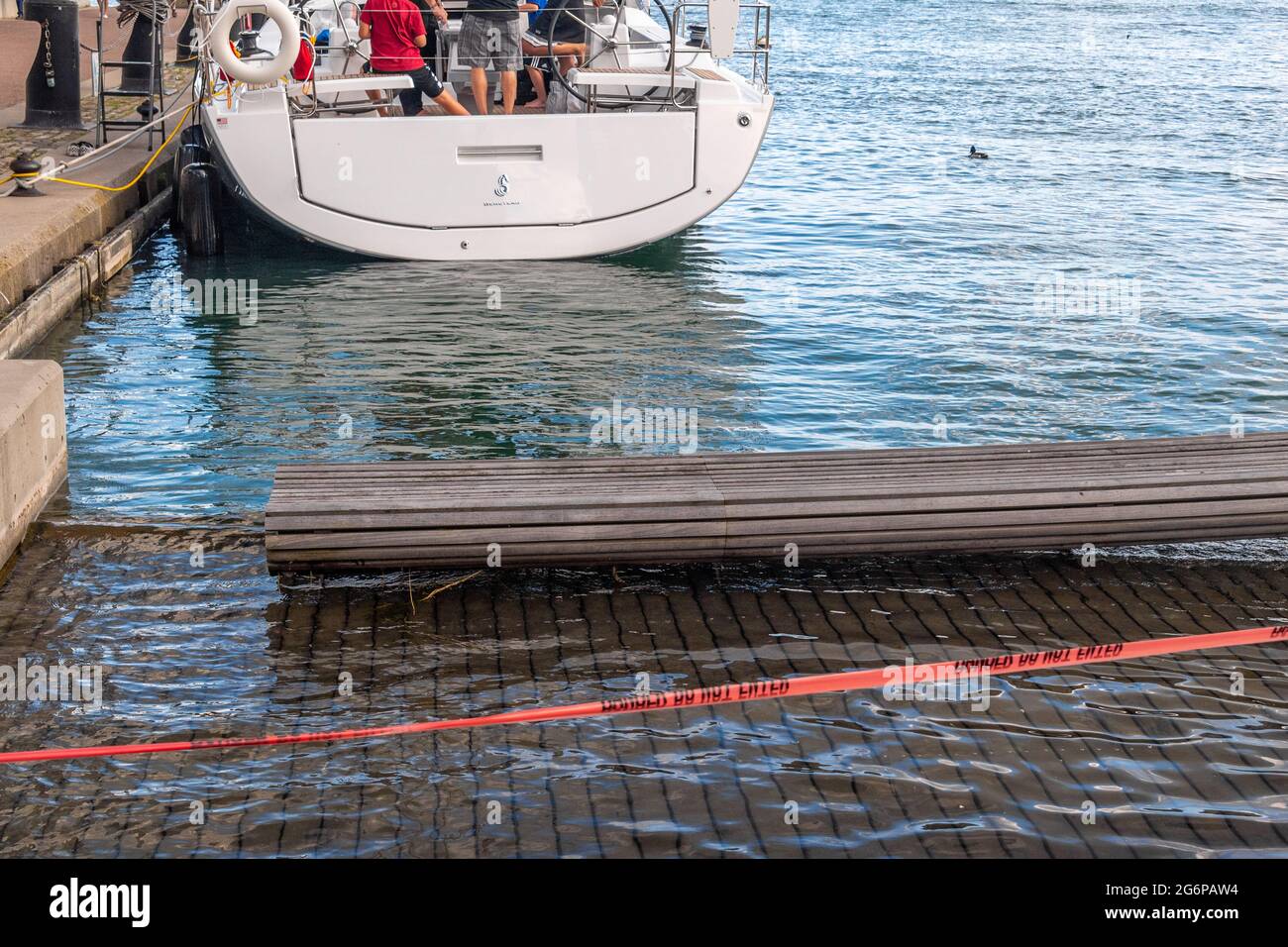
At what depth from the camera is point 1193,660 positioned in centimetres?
518

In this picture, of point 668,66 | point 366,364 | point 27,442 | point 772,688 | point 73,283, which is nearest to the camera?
point 772,688

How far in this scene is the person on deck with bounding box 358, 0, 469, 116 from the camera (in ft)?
37.6

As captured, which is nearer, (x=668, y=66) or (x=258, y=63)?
(x=258, y=63)

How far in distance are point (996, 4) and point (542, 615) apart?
59914 mm

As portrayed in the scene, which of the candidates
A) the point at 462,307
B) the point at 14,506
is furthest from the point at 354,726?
the point at 462,307

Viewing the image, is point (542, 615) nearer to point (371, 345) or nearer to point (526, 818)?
point (526, 818)

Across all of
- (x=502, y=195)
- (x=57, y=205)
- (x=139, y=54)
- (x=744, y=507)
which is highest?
(x=139, y=54)

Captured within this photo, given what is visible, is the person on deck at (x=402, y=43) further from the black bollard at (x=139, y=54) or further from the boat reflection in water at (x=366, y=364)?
the black bollard at (x=139, y=54)

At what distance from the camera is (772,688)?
16.0 feet

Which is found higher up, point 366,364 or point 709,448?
point 366,364

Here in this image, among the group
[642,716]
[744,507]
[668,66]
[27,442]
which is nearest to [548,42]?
[668,66]

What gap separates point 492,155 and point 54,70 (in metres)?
6.15

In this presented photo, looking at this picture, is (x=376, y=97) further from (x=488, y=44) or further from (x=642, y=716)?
(x=642, y=716)
